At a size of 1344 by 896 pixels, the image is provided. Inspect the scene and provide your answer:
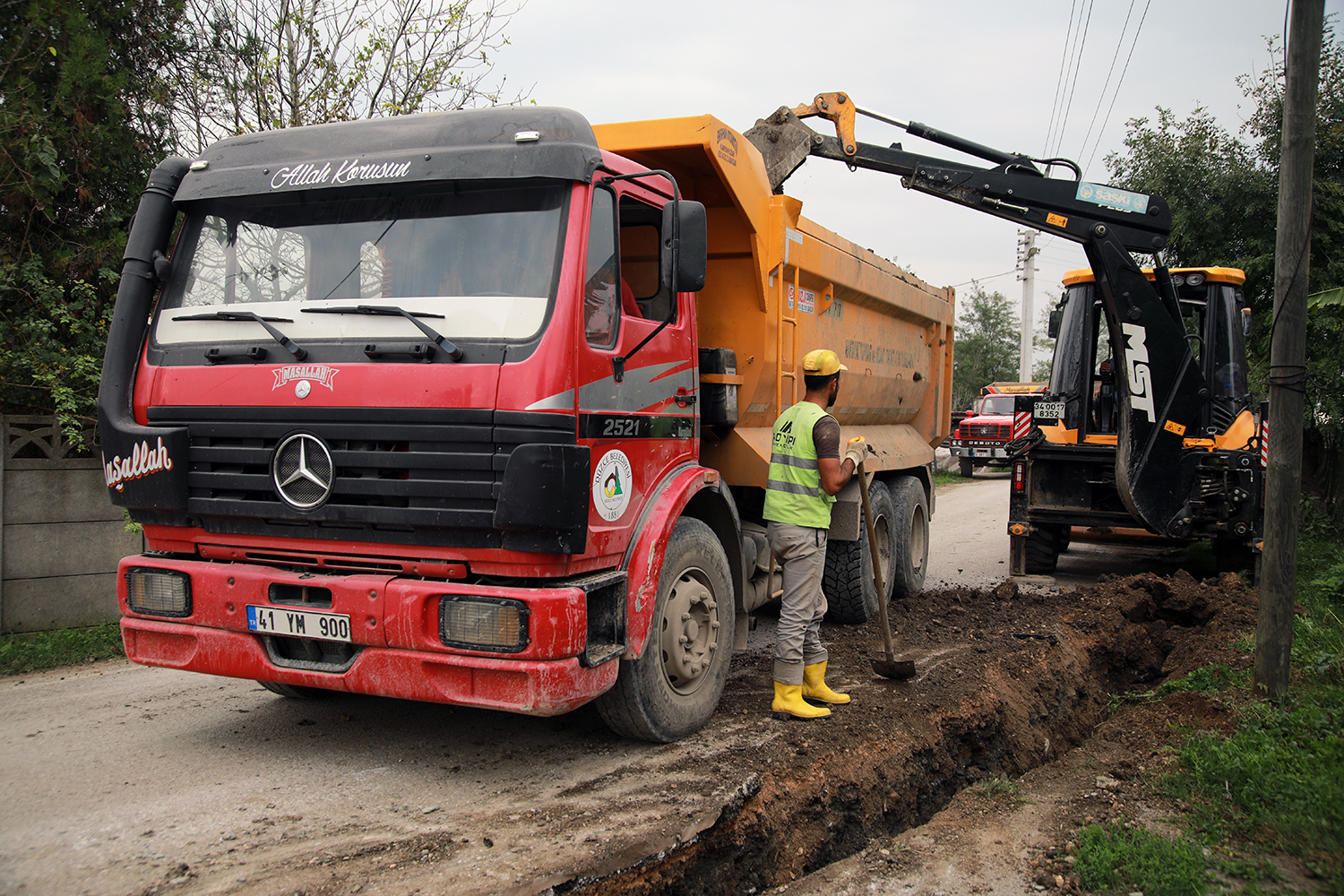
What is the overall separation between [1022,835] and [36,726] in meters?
4.59

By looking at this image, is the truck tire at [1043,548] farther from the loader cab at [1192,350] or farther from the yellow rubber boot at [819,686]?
the yellow rubber boot at [819,686]

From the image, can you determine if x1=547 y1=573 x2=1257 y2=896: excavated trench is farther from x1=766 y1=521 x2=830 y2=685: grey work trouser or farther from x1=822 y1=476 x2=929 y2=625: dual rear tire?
x1=766 y1=521 x2=830 y2=685: grey work trouser

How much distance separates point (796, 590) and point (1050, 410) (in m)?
5.52

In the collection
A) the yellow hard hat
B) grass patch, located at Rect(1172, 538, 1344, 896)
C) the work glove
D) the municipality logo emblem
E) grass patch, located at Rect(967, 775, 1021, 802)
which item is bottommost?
grass patch, located at Rect(967, 775, 1021, 802)

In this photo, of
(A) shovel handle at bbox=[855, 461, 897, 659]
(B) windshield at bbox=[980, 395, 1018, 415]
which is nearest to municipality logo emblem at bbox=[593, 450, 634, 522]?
(A) shovel handle at bbox=[855, 461, 897, 659]

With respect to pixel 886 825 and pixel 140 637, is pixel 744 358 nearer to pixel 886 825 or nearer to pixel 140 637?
pixel 886 825

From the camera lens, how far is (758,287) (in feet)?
17.5

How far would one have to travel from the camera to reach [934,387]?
9.30m

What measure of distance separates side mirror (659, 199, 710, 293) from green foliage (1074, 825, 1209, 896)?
2597mm

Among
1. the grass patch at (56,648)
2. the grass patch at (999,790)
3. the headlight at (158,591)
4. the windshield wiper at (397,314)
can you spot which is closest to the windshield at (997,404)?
the grass patch at (999,790)

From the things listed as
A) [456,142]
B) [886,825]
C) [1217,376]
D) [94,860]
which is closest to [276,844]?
[94,860]

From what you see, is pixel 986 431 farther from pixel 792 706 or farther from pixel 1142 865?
pixel 1142 865

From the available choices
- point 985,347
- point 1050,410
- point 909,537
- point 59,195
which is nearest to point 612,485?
point 909,537

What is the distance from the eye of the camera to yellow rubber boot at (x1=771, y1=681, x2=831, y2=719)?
4.62 meters
